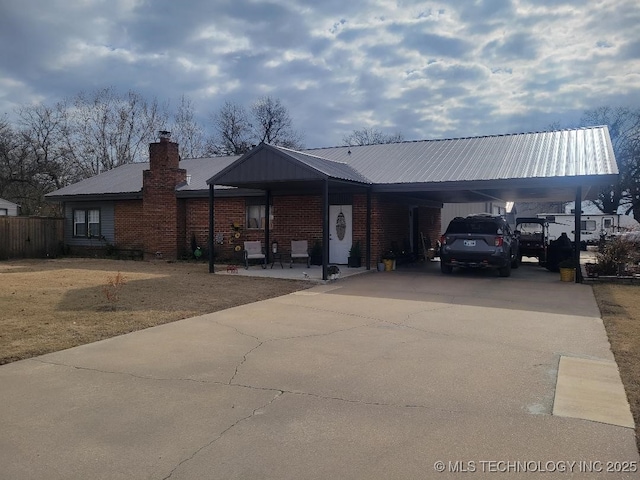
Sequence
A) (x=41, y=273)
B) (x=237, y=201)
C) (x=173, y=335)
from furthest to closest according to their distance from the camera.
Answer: (x=237, y=201) < (x=41, y=273) < (x=173, y=335)

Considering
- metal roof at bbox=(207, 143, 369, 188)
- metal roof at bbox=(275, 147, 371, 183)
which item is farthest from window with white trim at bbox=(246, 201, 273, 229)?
metal roof at bbox=(275, 147, 371, 183)

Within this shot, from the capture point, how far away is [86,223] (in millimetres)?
22141

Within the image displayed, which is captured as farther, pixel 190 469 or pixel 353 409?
pixel 353 409

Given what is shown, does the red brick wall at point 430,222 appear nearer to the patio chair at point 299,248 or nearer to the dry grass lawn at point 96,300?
the patio chair at point 299,248

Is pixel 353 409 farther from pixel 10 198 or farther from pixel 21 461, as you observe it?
pixel 10 198

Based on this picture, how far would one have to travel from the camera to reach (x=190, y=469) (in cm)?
333

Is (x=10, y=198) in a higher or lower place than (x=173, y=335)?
higher

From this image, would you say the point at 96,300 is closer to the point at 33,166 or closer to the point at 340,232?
the point at 340,232

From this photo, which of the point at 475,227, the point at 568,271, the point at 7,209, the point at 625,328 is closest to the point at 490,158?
the point at 475,227

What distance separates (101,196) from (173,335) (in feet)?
52.6

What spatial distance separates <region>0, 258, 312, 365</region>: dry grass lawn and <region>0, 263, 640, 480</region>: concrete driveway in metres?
0.68

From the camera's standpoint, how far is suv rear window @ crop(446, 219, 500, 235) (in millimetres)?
13867

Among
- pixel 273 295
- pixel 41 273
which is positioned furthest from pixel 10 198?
pixel 273 295

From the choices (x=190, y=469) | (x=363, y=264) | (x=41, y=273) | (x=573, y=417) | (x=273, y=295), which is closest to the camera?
(x=190, y=469)
